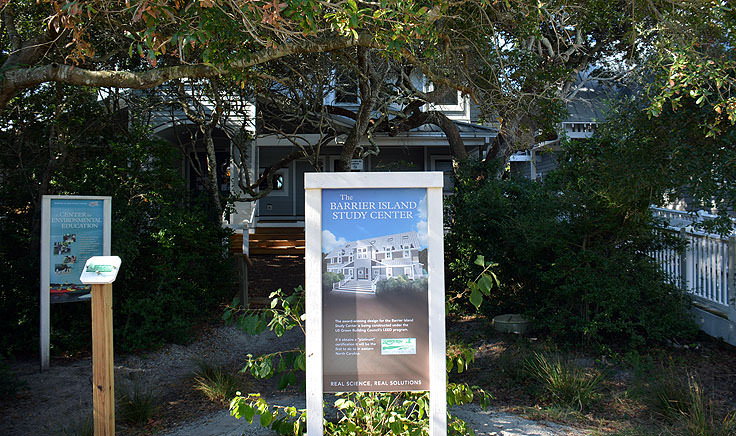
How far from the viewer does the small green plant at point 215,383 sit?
609 centimetres

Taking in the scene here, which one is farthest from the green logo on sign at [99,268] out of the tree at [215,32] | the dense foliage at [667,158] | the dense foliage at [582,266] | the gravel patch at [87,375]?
the dense foliage at [582,266]

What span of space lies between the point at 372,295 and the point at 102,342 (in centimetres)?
187

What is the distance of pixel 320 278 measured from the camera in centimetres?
387

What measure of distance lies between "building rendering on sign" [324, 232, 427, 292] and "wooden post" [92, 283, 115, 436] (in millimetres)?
1543

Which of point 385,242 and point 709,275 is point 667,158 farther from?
point 385,242

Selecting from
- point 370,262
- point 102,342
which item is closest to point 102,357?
point 102,342

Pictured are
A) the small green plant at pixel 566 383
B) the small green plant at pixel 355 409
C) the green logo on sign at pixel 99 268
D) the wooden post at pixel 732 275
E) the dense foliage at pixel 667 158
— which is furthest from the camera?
the wooden post at pixel 732 275

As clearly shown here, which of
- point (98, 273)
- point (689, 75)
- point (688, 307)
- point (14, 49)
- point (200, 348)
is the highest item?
point (14, 49)

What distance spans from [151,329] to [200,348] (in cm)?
83

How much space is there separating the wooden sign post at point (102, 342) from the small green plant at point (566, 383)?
4091 mm

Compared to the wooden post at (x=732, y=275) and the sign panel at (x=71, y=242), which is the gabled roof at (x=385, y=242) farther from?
the wooden post at (x=732, y=275)

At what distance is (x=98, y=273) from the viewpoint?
12.6ft

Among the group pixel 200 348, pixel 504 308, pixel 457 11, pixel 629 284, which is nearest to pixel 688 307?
pixel 629 284

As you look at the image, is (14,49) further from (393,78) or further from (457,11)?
(393,78)
